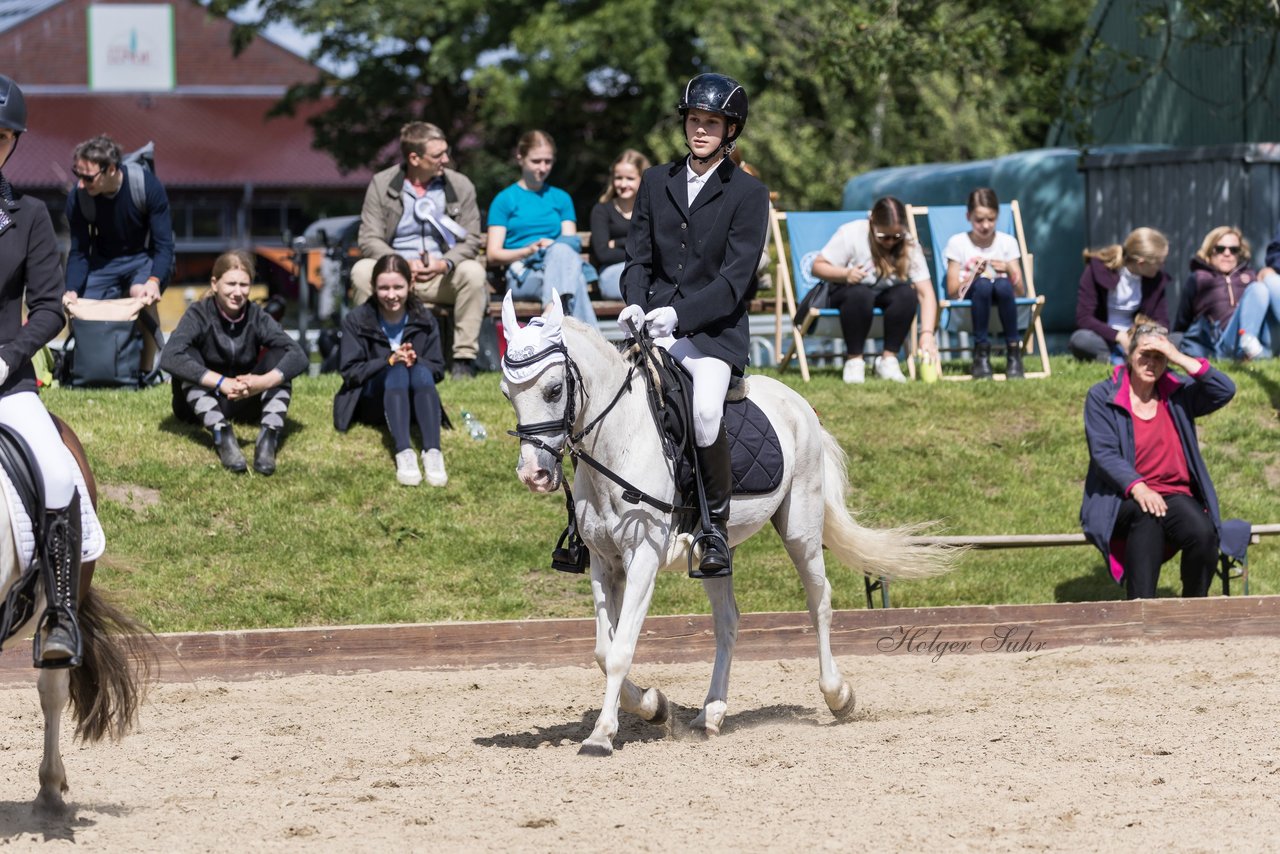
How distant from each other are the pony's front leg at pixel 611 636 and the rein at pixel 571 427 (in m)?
0.35

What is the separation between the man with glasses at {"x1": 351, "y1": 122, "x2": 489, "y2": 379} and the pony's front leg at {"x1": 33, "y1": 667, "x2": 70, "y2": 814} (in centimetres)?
573

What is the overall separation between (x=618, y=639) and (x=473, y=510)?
3.50 meters

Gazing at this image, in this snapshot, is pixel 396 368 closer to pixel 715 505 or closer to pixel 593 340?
pixel 715 505

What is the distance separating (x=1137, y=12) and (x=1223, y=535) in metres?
10.3

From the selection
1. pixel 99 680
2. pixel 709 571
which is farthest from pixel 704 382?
pixel 99 680

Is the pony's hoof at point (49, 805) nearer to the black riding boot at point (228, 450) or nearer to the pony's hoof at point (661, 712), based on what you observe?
the pony's hoof at point (661, 712)

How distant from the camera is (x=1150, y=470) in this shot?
8.59 metres

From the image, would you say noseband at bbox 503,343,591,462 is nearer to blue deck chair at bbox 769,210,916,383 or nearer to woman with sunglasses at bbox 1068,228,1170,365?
blue deck chair at bbox 769,210,916,383

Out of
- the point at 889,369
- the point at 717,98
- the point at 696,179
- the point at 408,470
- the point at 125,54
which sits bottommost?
the point at 408,470

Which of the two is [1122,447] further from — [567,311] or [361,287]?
[361,287]

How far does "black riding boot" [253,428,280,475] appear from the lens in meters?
9.41

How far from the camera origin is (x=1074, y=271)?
15.8m

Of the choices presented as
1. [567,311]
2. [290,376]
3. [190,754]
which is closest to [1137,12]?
[567,311]

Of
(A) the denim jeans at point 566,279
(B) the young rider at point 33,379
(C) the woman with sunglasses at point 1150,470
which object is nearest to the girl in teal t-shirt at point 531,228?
(A) the denim jeans at point 566,279
